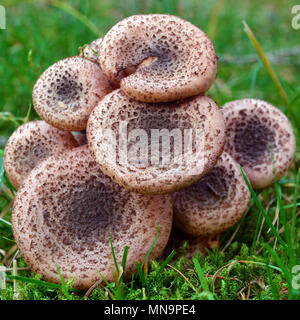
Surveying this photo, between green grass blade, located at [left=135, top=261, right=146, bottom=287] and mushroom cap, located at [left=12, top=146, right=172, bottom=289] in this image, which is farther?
mushroom cap, located at [left=12, top=146, right=172, bottom=289]

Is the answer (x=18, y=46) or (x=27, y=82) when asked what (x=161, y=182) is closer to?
(x=27, y=82)

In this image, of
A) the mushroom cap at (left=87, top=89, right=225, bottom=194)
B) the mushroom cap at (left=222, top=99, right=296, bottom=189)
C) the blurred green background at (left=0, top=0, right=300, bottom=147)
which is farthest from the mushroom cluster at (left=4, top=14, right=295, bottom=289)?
the blurred green background at (left=0, top=0, right=300, bottom=147)

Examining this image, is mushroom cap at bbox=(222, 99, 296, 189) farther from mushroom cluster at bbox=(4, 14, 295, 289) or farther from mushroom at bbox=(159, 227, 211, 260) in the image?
mushroom at bbox=(159, 227, 211, 260)

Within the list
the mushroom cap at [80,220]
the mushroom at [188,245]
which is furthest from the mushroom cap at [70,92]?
the mushroom at [188,245]

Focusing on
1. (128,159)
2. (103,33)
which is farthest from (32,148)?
(103,33)

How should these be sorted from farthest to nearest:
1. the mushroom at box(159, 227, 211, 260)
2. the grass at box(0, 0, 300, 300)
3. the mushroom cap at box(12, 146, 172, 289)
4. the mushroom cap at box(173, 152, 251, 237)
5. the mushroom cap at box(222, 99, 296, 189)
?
the mushroom cap at box(222, 99, 296, 189)
the mushroom at box(159, 227, 211, 260)
the mushroom cap at box(173, 152, 251, 237)
the mushroom cap at box(12, 146, 172, 289)
the grass at box(0, 0, 300, 300)

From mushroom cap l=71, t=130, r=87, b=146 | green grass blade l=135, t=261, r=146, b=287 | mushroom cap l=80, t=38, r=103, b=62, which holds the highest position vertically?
mushroom cap l=80, t=38, r=103, b=62
